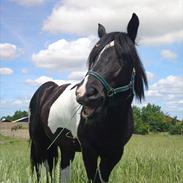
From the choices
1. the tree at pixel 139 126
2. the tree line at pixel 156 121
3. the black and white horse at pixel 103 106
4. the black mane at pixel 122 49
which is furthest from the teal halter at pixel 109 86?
the tree line at pixel 156 121

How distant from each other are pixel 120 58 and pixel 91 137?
1017mm

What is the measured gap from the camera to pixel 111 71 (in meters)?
4.16

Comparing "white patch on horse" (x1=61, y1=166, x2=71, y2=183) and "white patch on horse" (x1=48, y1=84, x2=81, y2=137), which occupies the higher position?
"white patch on horse" (x1=48, y1=84, x2=81, y2=137)

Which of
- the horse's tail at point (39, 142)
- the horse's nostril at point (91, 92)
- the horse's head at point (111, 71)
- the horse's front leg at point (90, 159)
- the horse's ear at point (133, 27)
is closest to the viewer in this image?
the horse's nostril at point (91, 92)

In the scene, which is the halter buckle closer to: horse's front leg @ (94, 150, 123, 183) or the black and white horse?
the black and white horse

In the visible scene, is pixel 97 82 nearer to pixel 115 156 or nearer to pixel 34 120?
pixel 115 156

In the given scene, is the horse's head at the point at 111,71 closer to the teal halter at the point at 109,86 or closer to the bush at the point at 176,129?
the teal halter at the point at 109,86

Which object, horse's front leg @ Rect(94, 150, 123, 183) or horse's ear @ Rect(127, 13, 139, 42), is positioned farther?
horse's front leg @ Rect(94, 150, 123, 183)

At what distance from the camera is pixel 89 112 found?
4129mm

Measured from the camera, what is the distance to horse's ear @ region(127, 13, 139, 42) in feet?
15.0

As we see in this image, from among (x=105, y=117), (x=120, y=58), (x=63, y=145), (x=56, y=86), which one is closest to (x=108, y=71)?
(x=120, y=58)

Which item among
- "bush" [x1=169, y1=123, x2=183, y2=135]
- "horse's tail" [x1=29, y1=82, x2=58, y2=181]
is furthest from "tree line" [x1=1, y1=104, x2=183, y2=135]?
"horse's tail" [x1=29, y1=82, x2=58, y2=181]

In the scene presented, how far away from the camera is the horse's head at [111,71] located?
12.6 feet

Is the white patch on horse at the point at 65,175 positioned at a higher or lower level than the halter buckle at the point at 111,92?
lower
